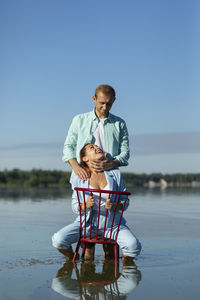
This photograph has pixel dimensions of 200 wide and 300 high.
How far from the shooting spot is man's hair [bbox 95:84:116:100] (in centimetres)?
524

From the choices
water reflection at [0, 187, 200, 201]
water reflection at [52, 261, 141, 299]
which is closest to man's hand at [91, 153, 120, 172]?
water reflection at [52, 261, 141, 299]

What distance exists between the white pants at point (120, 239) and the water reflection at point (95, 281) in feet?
0.58

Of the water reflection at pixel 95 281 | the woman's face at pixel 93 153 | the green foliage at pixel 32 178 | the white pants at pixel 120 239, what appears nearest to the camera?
the water reflection at pixel 95 281

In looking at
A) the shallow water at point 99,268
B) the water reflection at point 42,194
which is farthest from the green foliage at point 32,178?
the shallow water at point 99,268

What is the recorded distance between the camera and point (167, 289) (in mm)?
3998

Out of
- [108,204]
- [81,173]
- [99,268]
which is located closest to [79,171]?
[81,173]

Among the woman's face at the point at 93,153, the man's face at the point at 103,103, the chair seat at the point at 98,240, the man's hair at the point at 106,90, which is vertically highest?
the man's hair at the point at 106,90

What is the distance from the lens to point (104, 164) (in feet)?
16.9

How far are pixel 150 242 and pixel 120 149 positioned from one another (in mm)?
1920

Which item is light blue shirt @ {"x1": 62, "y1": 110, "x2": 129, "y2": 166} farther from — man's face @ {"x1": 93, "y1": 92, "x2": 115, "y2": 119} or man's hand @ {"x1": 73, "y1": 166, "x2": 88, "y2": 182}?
man's hand @ {"x1": 73, "y1": 166, "x2": 88, "y2": 182}

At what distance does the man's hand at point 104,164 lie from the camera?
5.13 m

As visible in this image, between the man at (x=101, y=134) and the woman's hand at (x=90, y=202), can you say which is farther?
the man at (x=101, y=134)

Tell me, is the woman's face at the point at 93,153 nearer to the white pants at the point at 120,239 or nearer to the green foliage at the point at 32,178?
the white pants at the point at 120,239

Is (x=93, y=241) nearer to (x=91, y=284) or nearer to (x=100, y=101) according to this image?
(x=91, y=284)
